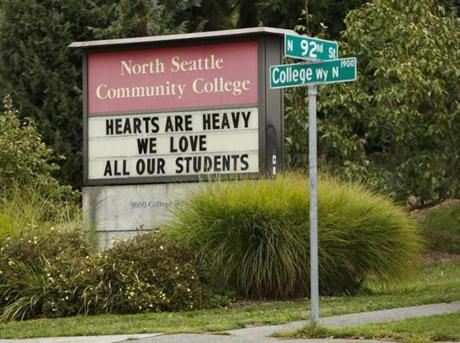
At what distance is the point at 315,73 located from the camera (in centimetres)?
1077

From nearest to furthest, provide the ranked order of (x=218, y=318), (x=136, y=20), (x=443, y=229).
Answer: (x=218, y=318)
(x=136, y=20)
(x=443, y=229)

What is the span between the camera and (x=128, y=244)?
1457cm

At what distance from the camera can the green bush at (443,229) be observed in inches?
1049

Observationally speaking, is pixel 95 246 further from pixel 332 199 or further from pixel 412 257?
pixel 412 257

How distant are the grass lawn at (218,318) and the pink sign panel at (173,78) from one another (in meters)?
3.50

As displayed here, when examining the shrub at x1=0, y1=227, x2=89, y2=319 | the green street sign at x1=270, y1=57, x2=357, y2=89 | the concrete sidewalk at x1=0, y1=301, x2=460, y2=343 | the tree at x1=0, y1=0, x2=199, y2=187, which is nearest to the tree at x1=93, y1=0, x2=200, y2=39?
the tree at x1=0, y1=0, x2=199, y2=187

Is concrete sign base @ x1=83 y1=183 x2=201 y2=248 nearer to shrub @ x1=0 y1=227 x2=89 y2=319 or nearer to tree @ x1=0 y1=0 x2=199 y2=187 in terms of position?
shrub @ x1=0 y1=227 x2=89 y2=319

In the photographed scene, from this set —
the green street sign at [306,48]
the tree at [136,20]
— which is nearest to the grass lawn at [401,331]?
the green street sign at [306,48]

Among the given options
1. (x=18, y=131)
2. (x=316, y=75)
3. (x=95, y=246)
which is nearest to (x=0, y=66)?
(x=18, y=131)

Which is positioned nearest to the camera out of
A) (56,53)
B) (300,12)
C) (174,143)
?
(174,143)

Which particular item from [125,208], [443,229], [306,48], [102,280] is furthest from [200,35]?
[443,229]

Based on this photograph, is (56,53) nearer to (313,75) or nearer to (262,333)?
(262,333)

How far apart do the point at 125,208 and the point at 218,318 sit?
445 cm

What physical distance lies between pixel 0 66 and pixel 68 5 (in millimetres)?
2415
